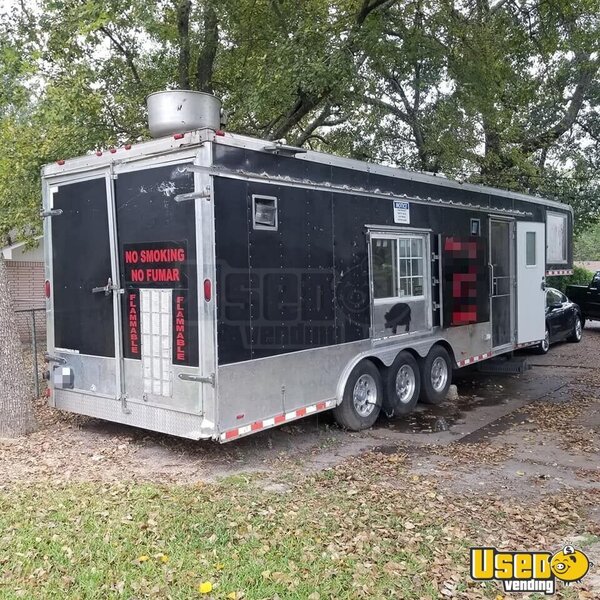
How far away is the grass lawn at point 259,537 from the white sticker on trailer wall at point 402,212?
11.2ft

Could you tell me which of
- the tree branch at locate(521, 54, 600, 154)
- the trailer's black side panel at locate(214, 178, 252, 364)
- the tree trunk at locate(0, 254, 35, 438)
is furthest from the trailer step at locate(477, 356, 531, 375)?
the tree branch at locate(521, 54, 600, 154)

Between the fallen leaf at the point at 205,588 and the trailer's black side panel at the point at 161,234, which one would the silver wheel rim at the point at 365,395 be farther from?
the fallen leaf at the point at 205,588

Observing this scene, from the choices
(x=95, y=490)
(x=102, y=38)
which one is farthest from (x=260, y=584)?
(x=102, y=38)

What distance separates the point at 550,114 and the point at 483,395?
13.6 meters

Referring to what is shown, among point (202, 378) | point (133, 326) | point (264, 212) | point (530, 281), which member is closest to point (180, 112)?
point (264, 212)

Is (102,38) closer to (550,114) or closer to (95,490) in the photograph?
(95,490)

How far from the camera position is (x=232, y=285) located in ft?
17.9

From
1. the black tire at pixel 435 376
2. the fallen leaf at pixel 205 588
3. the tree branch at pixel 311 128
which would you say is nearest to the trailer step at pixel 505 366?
the black tire at pixel 435 376

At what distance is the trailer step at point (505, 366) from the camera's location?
10.9 metres

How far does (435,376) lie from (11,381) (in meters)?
5.29

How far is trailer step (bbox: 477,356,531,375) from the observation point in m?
10.9

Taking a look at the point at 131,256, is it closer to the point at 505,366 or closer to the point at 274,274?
the point at 274,274

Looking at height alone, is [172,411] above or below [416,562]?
above

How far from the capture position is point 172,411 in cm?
555
